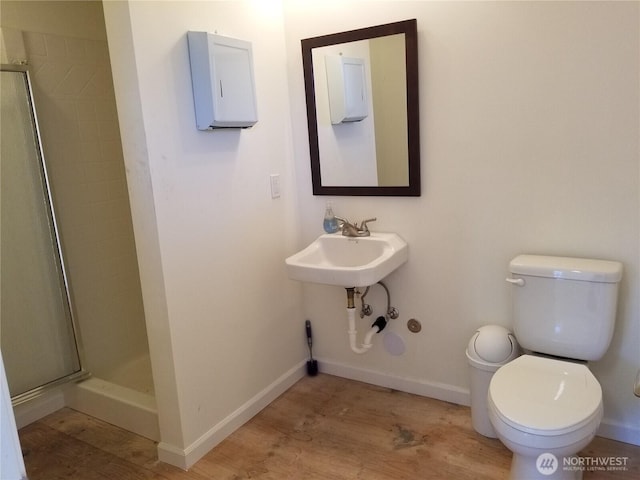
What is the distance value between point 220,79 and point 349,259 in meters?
1.06

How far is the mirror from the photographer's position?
2.20m

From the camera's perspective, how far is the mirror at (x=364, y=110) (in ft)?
7.20

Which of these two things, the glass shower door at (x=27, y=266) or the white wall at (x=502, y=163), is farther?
the glass shower door at (x=27, y=266)

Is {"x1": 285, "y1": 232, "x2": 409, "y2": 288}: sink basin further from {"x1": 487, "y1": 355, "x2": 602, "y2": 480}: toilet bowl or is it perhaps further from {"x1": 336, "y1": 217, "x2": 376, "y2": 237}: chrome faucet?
{"x1": 487, "y1": 355, "x2": 602, "y2": 480}: toilet bowl

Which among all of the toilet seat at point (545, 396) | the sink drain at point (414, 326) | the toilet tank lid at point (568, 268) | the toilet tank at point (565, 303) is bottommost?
the sink drain at point (414, 326)

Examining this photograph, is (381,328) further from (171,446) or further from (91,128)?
(91,128)

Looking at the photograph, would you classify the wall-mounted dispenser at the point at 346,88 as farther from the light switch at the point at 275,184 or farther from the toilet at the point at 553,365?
the toilet at the point at 553,365

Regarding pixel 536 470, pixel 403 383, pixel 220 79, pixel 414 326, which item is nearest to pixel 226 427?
pixel 403 383

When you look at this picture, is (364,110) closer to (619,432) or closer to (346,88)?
(346,88)

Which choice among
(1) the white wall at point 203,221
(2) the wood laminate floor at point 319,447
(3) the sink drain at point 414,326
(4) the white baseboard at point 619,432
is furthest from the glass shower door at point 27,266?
(4) the white baseboard at point 619,432

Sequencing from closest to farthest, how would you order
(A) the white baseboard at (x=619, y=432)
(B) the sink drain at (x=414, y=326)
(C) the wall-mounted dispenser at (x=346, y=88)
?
(A) the white baseboard at (x=619, y=432), (C) the wall-mounted dispenser at (x=346, y=88), (B) the sink drain at (x=414, y=326)

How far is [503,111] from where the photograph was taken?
2.01 meters

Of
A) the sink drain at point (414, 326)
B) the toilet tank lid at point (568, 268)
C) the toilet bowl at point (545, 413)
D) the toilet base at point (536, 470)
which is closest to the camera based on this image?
the toilet bowl at point (545, 413)

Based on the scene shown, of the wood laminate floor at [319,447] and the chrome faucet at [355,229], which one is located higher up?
the chrome faucet at [355,229]
